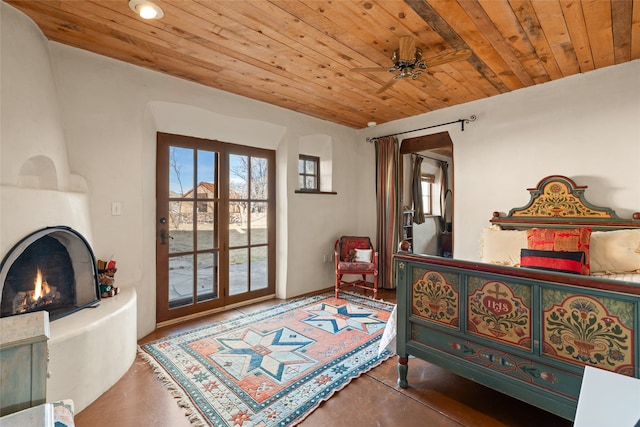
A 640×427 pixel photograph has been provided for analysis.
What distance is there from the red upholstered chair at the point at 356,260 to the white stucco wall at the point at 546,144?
3.47 ft

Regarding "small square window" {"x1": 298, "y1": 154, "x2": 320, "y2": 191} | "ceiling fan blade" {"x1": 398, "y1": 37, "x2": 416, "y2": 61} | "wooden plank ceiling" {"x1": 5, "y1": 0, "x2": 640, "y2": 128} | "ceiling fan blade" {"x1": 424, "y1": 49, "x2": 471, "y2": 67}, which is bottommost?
"small square window" {"x1": 298, "y1": 154, "x2": 320, "y2": 191}

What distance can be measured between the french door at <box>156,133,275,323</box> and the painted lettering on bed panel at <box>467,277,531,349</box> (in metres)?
2.65

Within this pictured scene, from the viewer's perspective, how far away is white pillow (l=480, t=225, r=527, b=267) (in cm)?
290

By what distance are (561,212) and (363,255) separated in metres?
Result: 2.21

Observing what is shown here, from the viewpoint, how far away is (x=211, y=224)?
3395 mm

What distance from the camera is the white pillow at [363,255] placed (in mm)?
4098

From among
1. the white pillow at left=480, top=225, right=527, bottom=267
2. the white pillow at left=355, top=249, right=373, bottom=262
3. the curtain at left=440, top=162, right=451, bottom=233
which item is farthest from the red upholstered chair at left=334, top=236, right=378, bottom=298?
the curtain at left=440, top=162, right=451, bottom=233

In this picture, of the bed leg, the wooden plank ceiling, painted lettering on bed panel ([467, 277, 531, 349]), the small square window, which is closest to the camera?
painted lettering on bed panel ([467, 277, 531, 349])

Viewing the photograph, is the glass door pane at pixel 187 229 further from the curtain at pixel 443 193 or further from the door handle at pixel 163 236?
the curtain at pixel 443 193

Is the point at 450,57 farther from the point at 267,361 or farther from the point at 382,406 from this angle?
the point at 267,361

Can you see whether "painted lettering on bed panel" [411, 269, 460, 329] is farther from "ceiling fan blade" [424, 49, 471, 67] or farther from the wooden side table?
the wooden side table

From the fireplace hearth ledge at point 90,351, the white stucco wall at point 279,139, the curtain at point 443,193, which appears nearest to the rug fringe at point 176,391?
the fireplace hearth ledge at point 90,351

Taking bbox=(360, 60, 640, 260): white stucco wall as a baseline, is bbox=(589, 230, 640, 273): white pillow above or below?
below

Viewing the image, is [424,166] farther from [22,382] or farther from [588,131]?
[22,382]
